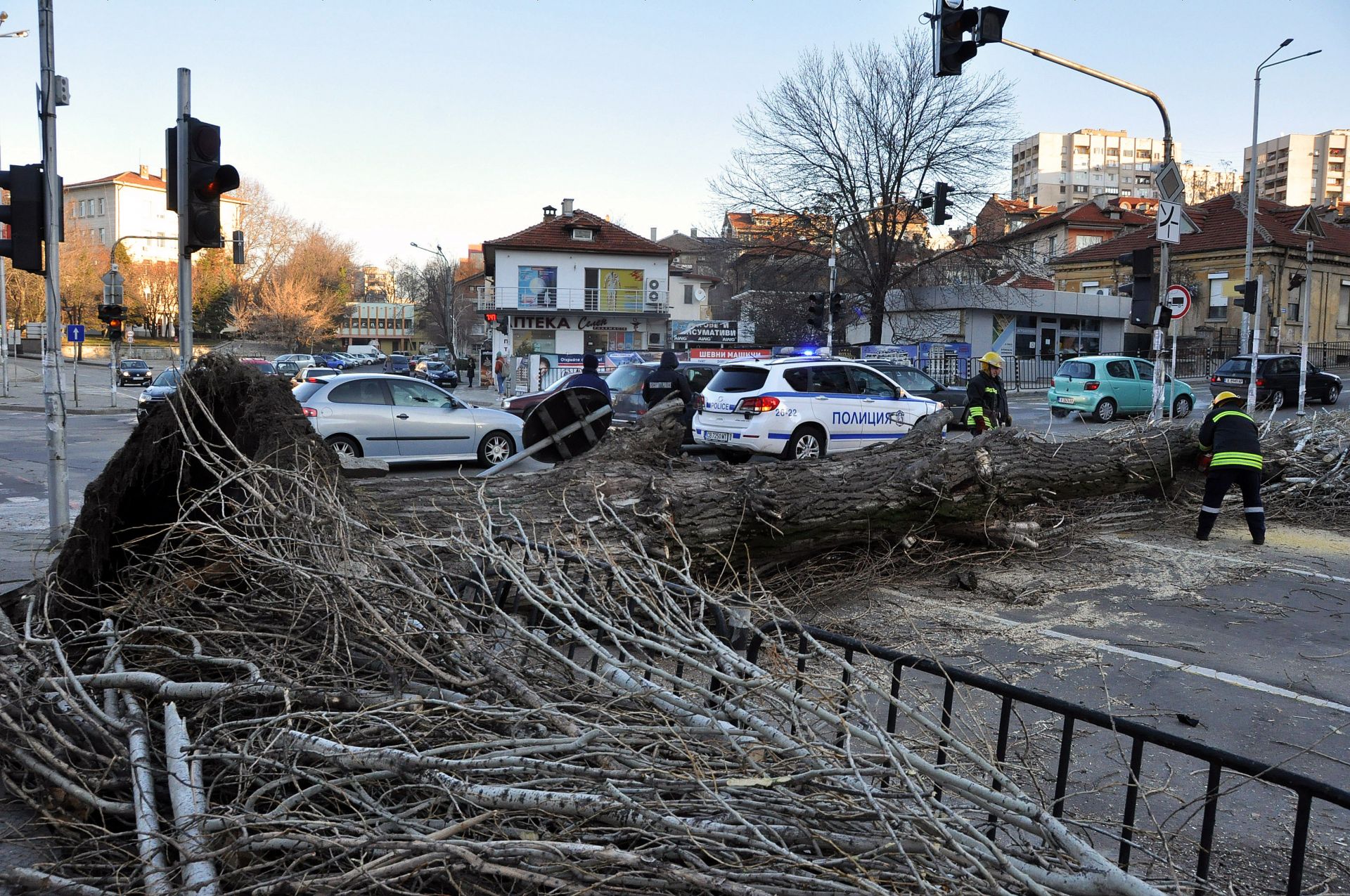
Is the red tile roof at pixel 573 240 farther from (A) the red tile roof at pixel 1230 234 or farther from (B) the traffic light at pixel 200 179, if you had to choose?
(B) the traffic light at pixel 200 179

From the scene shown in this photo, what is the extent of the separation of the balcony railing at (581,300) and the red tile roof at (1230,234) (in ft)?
80.6

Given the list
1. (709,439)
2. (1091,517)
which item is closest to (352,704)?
(1091,517)

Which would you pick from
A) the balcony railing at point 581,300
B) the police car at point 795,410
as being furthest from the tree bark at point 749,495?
the balcony railing at point 581,300

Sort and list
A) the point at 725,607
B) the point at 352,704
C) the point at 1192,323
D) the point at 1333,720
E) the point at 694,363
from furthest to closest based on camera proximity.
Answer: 1. the point at 1192,323
2. the point at 694,363
3. the point at 1333,720
4. the point at 725,607
5. the point at 352,704

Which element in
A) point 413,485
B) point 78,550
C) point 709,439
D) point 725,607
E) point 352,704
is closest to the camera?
point 352,704

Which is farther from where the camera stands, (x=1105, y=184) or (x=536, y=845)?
(x=1105, y=184)

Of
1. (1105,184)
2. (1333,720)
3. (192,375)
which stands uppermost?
(1105,184)

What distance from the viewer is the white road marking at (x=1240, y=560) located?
8055 millimetres

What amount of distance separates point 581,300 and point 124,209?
68436 mm

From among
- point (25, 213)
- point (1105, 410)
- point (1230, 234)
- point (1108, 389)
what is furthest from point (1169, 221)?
point (1230, 234)

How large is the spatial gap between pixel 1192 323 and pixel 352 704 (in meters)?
55.6

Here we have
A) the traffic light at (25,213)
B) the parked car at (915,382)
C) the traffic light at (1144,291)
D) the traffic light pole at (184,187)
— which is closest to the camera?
the traffic light pole at (184,187)

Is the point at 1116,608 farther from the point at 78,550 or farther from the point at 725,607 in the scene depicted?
the point at 78,550

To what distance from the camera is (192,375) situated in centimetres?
581
